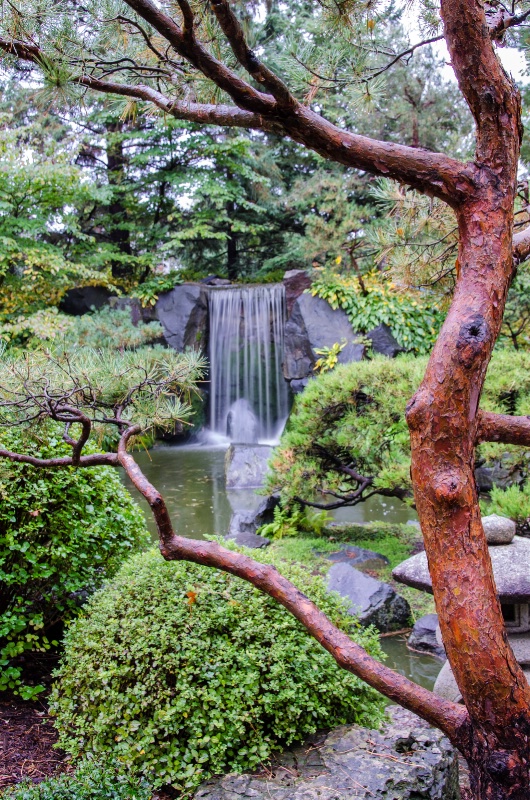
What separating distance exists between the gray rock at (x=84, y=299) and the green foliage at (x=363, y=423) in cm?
817

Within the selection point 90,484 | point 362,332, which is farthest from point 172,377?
point 362,332

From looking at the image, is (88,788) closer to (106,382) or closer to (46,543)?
(46,543)

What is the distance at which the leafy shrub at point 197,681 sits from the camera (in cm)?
206

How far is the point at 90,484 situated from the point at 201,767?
169 centimetres

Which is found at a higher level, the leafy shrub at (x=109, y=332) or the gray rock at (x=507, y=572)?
the leafy shrub at (x=109, y=332)

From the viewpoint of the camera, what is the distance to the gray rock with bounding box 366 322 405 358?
10820 millimetres

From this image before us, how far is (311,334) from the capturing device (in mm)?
11180

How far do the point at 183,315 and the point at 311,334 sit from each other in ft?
9.44

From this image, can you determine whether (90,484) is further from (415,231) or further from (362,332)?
(362,332)

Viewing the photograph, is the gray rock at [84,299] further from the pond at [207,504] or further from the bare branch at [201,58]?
the bare branch at [201,58]

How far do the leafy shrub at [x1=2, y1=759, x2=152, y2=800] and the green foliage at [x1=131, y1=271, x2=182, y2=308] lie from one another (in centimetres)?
1104

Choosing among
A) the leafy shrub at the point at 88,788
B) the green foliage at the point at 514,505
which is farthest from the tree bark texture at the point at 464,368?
the green foliage at the point at 514,505

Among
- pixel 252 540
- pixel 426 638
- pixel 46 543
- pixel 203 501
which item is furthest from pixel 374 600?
pixel 203 501

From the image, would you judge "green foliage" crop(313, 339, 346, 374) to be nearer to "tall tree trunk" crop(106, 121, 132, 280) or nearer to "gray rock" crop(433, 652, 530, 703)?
"tall tree trunk" crop(106, 121, 132, 280)
